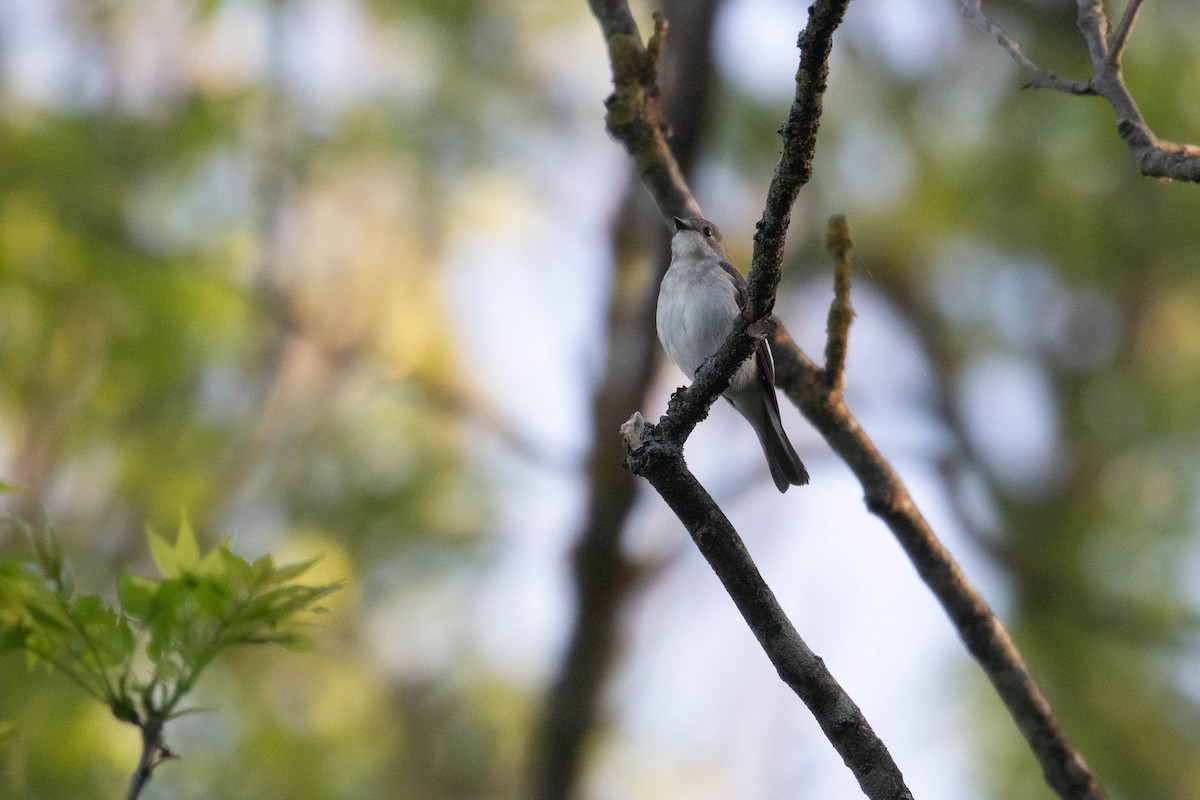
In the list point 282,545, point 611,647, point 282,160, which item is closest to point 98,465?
point 282,545

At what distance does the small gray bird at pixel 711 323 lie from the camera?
5.15 metres

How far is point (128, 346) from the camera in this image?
7.46m

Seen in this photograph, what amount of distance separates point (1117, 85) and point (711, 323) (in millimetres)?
2599

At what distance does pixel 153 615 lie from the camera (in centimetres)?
253

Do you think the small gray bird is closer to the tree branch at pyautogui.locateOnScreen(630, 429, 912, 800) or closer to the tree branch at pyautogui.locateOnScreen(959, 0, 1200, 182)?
the tree branch at pyautogui.locateOnScreen(959, 0, 1200, 182)

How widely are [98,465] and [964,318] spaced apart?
23.3 feet

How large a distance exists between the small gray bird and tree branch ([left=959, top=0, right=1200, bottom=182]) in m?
2.03

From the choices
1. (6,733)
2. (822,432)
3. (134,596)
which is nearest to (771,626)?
(822,432)

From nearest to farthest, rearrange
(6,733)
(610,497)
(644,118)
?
(6,733)
(644,118)
(610,497)

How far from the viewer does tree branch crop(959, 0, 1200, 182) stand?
2389 mm

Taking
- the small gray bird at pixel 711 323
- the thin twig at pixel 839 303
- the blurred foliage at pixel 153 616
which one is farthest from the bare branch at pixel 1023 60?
the blurred foliage at pixel 153 616

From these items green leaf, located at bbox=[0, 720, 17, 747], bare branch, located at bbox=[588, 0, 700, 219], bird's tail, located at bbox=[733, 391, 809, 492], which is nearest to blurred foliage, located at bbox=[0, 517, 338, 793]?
green leaf, located at bbox=[0, 720, 17, 747]

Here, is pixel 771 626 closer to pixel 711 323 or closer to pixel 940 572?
pixel 940 572

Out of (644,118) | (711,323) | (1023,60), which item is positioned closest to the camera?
(1023,60)
